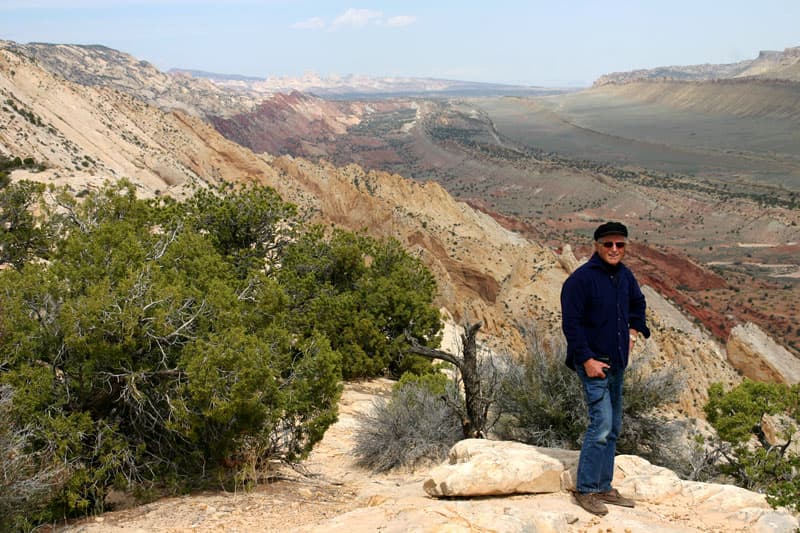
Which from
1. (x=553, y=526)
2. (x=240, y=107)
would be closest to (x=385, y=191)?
(x=553, y=526)

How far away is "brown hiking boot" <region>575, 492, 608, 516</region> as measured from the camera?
16.2 ft

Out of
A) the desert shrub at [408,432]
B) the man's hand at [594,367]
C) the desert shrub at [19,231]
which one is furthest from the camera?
the desert shrub at [19,231]

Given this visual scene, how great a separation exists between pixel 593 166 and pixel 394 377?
339 feet

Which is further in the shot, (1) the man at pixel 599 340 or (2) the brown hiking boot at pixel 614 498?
(2) the brown hiking boot at pixel 614 498

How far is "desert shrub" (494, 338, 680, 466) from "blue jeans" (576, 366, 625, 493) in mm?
2710

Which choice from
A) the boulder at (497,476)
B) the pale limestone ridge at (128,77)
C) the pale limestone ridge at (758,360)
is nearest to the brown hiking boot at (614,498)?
the boulder at (497,476)

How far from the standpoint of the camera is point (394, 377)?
1519 centimetres

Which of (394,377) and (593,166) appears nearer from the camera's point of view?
(394,377)

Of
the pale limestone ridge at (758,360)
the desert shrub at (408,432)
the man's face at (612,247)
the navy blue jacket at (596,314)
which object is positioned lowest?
the pale limestone ridge at (758,360)

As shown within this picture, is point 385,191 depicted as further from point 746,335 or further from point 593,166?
point 593,166

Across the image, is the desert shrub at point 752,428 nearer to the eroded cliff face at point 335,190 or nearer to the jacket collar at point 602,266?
the eroded cliff face at point 335,190

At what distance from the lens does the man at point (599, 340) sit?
4945 mm

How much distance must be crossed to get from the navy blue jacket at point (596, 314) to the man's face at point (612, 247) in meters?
0.06

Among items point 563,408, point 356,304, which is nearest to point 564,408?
point 563,408
